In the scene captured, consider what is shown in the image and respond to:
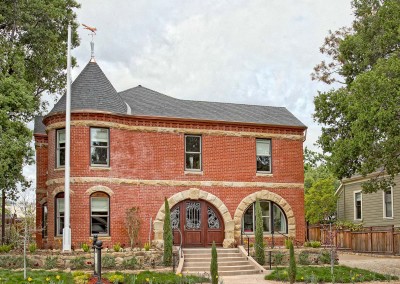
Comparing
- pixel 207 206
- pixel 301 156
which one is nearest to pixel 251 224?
pixel 207 206

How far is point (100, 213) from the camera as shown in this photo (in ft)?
91.9

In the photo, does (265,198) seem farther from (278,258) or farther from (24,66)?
(24,66)

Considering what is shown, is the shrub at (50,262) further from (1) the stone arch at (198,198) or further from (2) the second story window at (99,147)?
(1) the stone arch at (198,198)

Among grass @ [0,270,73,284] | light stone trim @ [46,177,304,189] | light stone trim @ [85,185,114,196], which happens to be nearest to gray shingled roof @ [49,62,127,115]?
light stone trim @ [46,177,304,189]

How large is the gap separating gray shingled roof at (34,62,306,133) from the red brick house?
0.06m

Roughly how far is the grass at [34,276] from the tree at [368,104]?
1159 cm

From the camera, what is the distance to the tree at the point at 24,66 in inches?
1086

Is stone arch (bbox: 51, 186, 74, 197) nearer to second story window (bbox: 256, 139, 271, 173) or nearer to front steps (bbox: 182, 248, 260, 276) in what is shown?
front steps (bbox: 182, 248, 260, 276)

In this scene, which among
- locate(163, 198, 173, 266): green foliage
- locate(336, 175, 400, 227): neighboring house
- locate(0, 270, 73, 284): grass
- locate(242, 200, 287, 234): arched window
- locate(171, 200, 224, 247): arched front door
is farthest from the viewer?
locate(336, 175, 400, 227): neighboring house

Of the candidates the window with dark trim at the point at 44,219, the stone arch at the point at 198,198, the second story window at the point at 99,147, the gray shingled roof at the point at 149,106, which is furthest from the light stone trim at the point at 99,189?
the window with dark trim at the point at 44,219

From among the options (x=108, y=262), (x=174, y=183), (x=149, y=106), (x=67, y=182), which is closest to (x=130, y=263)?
(x=108, y=262)

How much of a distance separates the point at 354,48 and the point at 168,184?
410 inches

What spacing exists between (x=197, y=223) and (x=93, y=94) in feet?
25.4

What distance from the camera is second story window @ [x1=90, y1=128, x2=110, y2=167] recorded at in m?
28.3
